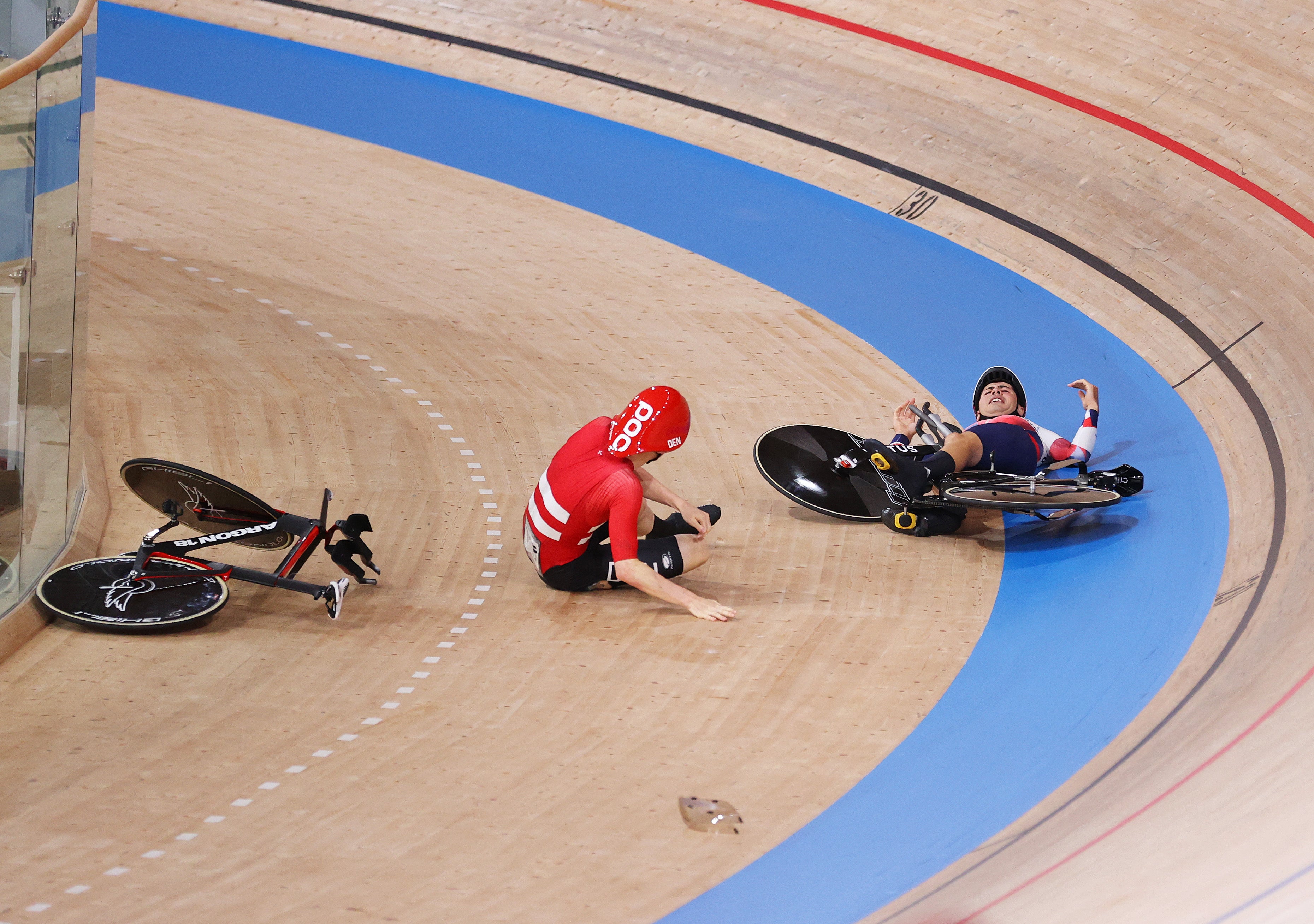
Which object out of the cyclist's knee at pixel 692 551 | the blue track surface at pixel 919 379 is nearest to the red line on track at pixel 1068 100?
the blue track surface at pixel 919 379

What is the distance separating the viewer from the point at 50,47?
3.74 meters

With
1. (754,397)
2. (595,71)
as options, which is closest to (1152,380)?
(754,397)

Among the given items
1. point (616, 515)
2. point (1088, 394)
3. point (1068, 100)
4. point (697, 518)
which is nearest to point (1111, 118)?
point (1068, 100)

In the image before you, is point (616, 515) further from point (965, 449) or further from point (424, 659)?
point (965, 449)

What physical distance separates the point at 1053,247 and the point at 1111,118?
1122 mm

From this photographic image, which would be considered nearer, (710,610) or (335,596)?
(335,596)

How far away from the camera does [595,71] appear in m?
9.86

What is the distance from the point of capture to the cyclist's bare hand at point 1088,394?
5574 mm

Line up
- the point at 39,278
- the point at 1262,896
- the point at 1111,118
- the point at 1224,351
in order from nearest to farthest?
the point at 1262,896
the point at 39,278
the point at 1224,351
the point at 1111,118

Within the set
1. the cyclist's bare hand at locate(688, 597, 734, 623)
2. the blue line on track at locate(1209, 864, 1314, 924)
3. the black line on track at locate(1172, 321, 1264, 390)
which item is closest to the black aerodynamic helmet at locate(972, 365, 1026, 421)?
the black line on track at locate(1172, 321, 1264, 390)

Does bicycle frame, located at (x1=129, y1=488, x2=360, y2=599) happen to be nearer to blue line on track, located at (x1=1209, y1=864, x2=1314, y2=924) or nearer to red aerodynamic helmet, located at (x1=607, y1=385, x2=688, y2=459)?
red aerodynamic helmet, located at (x1=607, y1=385, x2=688, y2=459)

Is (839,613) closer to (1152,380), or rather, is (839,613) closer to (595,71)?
(1152,380)

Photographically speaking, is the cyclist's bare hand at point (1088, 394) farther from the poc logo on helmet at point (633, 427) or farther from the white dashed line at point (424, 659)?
the white dashed line at point (424, 659)

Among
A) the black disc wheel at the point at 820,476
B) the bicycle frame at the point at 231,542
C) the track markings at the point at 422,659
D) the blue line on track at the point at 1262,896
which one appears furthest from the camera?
the black disc wheel at the point at 820,476
